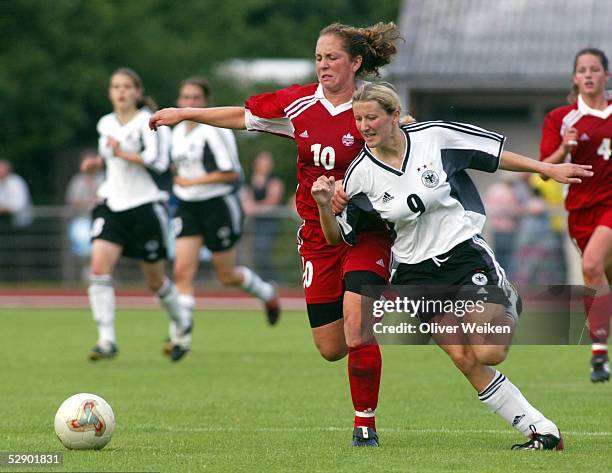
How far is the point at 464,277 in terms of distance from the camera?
728 centimetres

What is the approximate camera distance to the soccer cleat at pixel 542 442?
725cm

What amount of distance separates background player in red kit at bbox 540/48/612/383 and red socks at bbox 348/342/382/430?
127 inches

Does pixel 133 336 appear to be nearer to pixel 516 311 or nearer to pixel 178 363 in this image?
pixel 178 363

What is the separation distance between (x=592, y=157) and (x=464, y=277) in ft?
12.2

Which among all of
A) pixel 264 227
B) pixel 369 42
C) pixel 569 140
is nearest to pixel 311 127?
pixel 369 42

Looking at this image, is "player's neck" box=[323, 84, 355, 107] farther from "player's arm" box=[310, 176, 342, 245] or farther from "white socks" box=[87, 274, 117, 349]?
"white socks" box=[87, 274, 117, 349]

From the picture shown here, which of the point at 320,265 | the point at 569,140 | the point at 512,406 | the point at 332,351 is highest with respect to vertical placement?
the point at 569,140

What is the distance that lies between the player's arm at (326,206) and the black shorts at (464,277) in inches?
17.4

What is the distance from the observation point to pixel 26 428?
830 cm

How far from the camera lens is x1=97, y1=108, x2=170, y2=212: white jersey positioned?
42.0ft

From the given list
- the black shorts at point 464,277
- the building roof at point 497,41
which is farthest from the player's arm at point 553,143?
the building roof at point 497,41

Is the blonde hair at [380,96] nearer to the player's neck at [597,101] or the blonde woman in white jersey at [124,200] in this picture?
the player's neck at [597,101]

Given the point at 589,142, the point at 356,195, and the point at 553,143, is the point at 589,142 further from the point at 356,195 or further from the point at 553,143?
the point at 356,195

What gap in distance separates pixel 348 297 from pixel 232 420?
63.6 inches
